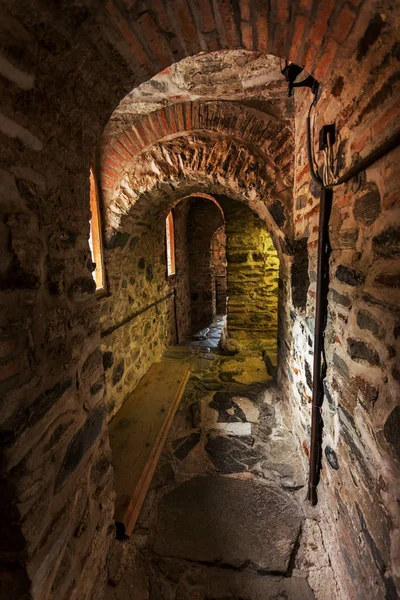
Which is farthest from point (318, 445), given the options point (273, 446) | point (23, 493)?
point (23, 493)

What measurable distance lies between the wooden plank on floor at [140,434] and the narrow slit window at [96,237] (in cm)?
142

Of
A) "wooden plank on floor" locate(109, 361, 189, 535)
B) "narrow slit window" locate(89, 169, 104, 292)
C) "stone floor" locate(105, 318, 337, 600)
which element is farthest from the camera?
"narrow slit window" locate(89, 169, 104, 292)

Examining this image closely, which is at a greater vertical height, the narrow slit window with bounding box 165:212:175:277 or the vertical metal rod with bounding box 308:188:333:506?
the narrow slit window with bounding box 165:212:175:277

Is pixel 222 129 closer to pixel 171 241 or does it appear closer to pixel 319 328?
pixel 319 328

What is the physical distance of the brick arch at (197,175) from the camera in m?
2.63

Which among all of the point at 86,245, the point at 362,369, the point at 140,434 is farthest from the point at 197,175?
the point at 140,434

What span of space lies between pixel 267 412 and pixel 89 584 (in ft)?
7.25

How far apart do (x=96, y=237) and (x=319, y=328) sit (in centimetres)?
226

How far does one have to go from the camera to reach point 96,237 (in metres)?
2.83

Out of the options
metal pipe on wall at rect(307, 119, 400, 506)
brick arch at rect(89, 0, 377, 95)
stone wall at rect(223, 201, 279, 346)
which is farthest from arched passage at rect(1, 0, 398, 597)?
stone wall at rect(223, 201, 279, 346)

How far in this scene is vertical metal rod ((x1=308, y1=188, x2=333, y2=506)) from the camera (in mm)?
1761

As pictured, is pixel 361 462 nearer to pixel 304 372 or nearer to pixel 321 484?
pixel 321 484

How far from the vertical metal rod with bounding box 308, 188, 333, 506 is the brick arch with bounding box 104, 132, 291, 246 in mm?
940

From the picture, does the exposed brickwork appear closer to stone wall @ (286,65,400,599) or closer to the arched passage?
stone wall @ (286,65,400,599)
